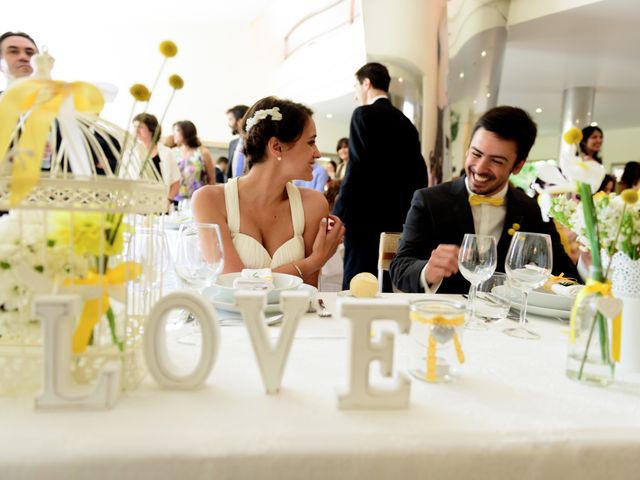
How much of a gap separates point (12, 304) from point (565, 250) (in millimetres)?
1802

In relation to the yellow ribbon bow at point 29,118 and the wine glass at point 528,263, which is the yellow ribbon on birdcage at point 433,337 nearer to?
the wine glass at point 528,263

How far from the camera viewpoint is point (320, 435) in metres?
0.57

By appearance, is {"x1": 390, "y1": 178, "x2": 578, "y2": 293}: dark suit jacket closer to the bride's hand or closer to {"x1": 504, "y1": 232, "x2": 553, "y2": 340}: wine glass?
the bride's hand

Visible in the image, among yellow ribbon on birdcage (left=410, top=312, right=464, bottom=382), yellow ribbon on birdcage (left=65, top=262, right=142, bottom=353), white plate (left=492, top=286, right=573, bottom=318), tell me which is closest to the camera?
yellow ribbon on birdcage (left=65, top=262, right=142, bottom=353)

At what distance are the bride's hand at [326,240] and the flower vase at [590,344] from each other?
1.16m

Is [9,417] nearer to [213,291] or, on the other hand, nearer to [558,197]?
[213,291]

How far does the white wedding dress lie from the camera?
1.82m

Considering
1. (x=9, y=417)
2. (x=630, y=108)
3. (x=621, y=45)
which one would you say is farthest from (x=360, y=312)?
(x=630, y=108)

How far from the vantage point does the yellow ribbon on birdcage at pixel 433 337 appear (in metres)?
0.73

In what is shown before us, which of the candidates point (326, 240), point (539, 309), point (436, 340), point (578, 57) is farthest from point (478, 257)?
point (578, 57)

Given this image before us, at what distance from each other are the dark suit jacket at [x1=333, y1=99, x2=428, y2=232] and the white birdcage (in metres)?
2.21

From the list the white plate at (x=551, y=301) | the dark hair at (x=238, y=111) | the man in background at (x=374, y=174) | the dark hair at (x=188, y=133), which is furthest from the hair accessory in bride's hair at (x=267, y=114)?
the dark hair at (x=188, y=133)

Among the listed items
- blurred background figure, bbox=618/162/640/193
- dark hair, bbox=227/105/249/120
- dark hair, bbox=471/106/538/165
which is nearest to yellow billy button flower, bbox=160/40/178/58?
dark hair, bbox=471/106/538/165

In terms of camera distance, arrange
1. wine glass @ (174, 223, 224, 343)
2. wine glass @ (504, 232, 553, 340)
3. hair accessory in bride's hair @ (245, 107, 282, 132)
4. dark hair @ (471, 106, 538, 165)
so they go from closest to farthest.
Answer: wine glass @ (174, 223, 224, 343) → wine glass @ (504, 232, 553, 340) → dark hair @ (471, 106, 538, 165) → hair accessory in bride's hair @ (245, 107, 282, 132)
